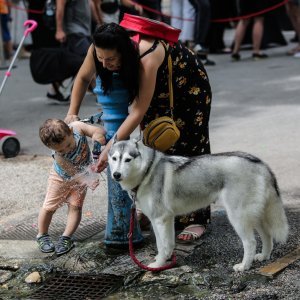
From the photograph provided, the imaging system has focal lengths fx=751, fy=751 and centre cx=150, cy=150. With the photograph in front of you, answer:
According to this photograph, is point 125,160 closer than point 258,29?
Yes

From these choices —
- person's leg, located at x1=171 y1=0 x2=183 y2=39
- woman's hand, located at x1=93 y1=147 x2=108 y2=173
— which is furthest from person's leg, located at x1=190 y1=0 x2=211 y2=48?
woman's hand, located at x1=93 y1=147 x2=108 y2=173

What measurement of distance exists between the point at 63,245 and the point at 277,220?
4.90ft

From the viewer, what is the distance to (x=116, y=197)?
510 centimetres

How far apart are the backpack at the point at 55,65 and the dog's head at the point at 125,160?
542cm

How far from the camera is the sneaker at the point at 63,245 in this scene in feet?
16.9

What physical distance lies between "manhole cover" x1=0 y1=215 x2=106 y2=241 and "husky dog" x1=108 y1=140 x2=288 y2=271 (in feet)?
3.42

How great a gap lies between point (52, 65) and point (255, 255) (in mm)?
5701

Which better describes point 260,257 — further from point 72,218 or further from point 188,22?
point 188,22

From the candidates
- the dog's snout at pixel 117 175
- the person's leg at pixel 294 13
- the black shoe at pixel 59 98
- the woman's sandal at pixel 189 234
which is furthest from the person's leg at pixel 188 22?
the dog's snout at pixel 117 175

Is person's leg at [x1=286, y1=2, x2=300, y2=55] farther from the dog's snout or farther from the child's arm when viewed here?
the dog's snout

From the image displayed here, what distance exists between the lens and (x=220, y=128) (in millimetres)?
8578

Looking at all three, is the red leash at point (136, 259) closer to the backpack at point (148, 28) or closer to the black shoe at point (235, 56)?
the backpack at point (148, 28)

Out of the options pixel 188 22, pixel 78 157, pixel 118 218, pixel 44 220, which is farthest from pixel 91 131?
pixel 188 22

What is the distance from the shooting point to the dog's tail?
15.3 feet
